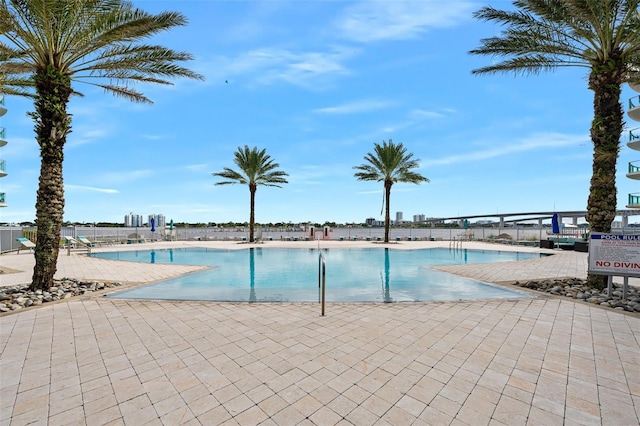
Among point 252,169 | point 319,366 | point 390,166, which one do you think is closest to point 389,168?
point 390,166

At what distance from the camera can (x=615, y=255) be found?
7207 millimetres

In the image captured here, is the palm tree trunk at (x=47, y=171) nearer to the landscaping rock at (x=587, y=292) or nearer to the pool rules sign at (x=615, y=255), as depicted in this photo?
the landscaping rock at (x=587, y=292)

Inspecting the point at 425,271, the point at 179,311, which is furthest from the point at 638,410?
the point at 425,271

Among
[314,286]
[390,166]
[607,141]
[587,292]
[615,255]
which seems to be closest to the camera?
[615,255]

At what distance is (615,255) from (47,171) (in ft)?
48.2

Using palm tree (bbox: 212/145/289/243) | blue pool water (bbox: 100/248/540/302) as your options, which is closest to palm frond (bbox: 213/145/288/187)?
palm tree (bbox: 212/145/289/243)

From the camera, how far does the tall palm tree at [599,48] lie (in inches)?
316

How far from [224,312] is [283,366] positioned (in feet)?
9.11

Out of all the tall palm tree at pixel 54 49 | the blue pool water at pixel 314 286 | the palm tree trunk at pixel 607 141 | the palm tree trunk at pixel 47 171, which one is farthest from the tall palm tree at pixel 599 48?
the palm tree trunk at pixel 47 171

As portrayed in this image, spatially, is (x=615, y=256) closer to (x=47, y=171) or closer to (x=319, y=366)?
(x=319, y=366)

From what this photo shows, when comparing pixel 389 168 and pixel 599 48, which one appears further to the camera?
pixel 389 168

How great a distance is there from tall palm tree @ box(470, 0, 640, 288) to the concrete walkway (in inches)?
161

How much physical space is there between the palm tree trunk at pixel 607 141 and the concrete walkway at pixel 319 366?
368 cm

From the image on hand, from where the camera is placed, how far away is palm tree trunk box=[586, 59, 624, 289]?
328 inches
